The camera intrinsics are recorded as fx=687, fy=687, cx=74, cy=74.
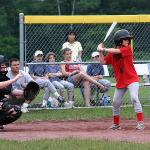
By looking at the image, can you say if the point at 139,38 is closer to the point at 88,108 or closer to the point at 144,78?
the point at 144,78

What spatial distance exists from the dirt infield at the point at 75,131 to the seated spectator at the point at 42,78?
1.81 metres

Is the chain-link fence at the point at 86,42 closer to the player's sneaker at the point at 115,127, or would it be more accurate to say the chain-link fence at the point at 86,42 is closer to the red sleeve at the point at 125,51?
the player's sneaker at the point at 115,127

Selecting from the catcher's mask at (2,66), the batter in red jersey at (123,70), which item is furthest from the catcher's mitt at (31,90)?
the batter in red jersey at (123,70)

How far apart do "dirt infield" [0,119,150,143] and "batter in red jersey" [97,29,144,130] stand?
1.18 ft

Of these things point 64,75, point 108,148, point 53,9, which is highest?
point 53,9

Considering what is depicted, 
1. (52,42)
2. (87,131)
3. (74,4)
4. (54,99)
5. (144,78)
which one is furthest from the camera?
(74,4)

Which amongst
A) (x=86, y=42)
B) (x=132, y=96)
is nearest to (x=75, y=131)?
(x=132, y=96)

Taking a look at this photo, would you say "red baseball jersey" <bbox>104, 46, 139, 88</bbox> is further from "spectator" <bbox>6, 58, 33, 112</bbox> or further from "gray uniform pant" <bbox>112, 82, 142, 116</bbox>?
"spectator" <bbox>6, 58, 33, 112</bbox>

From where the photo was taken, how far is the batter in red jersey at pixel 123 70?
41.0 feet

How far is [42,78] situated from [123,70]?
369 centimetres

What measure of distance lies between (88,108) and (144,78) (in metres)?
2.26

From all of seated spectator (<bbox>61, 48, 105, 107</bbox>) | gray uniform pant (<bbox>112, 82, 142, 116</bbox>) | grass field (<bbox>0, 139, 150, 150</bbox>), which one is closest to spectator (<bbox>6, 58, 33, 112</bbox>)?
seated spectator (<bbox>61, 48, 105, 107</bbox>)

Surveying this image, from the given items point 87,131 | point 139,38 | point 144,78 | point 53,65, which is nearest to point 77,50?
point 53,65

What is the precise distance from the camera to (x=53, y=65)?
53.8ft
